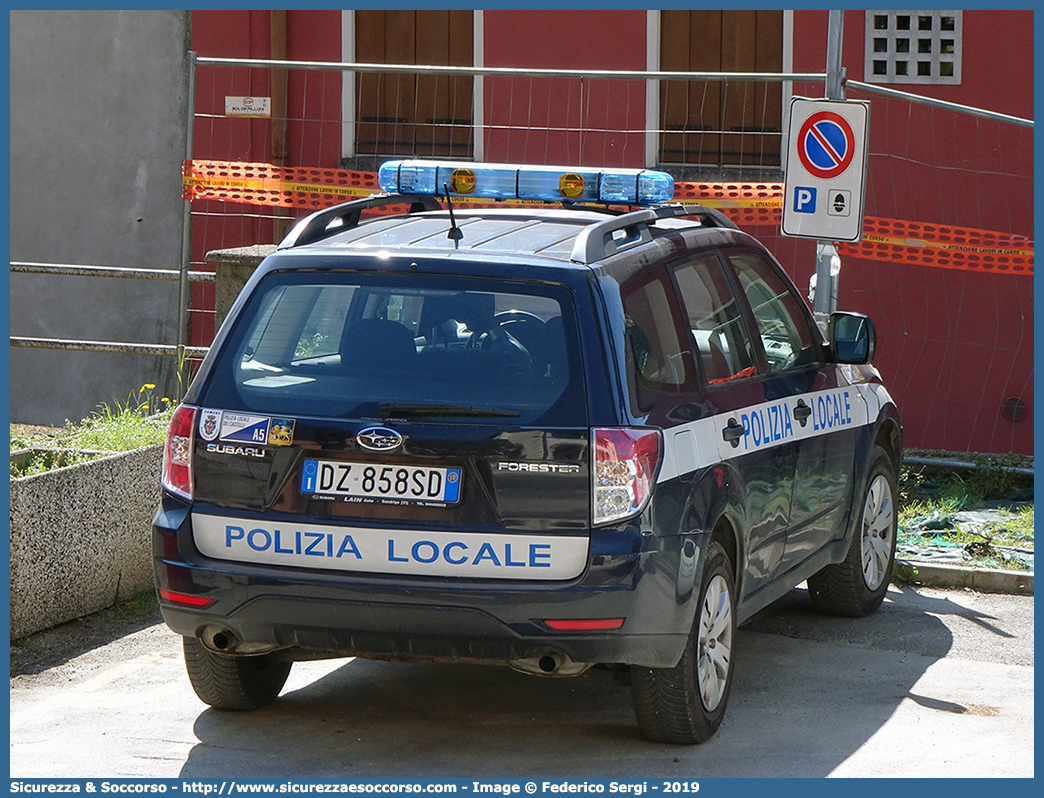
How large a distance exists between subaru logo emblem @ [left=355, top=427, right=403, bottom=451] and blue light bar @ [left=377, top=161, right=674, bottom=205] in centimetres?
132

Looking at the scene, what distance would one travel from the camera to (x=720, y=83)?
12078mm

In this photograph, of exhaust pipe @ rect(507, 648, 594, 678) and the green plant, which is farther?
the green plant

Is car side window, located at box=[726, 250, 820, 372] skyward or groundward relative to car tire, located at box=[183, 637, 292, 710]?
skyward

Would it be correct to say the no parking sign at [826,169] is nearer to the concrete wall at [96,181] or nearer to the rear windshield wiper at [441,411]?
the rear windshield wiper at [441,411]

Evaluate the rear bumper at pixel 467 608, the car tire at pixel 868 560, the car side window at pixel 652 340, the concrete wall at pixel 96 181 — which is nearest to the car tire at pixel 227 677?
the rear bumper at pixel 467 608

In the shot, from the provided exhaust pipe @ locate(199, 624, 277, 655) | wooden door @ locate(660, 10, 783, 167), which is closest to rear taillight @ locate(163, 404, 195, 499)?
exhaust pipe @ locate(199, 624, 277, 655)

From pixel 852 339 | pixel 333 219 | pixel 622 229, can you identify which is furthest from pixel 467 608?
pixel 852 339

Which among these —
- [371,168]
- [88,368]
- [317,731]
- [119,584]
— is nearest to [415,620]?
[317,731]

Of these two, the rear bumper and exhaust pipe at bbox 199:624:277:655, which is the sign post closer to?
the rear bumper

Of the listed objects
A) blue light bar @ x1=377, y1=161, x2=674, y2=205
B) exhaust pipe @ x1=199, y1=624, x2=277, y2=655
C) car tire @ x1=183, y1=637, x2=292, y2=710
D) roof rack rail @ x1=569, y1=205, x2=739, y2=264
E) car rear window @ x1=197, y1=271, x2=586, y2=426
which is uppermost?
blue light bar @ x1=377, y1=161, x2=674, y2=205

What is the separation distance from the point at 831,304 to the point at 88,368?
25.2 ft

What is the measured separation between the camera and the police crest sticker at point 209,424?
15.4 ft

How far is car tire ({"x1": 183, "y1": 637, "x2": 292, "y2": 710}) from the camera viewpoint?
5.18 metres

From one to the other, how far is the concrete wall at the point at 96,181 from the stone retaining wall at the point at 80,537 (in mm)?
5695
